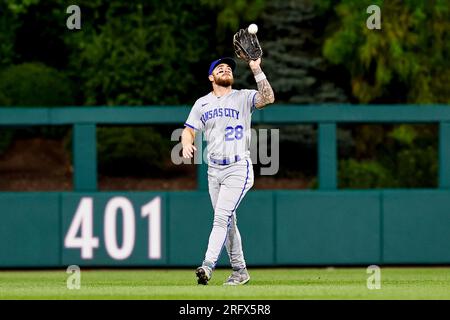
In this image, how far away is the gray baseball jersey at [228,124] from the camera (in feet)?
44.4

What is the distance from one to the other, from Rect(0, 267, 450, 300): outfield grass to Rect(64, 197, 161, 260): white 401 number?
0.29 metres

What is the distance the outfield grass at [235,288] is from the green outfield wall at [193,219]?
21 cm

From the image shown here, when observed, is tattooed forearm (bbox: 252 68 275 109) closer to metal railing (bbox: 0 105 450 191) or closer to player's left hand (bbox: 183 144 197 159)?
player's left hand (bbox: 183 144 197 159)

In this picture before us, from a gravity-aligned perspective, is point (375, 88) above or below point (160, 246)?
above

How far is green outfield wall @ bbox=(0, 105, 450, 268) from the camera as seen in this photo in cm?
1825

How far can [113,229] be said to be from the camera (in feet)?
59.8

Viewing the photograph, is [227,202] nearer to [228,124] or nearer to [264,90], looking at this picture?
[228,124]

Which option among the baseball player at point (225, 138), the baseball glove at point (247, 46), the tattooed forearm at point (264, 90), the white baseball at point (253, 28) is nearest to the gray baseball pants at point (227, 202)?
the baseball player at point (225, 138)

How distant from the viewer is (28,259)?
18266 millimetres

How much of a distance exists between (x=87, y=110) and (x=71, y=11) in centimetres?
797

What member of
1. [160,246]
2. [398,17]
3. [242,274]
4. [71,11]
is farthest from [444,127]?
[71,11]

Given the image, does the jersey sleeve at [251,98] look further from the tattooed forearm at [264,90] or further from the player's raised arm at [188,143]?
the player's raised arm at [188,143]

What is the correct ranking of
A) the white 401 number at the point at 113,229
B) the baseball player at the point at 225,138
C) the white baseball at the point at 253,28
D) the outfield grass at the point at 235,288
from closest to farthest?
the outfield grass at the point at 235,288
the white baseball at the point at 253,28
the baseball player at the point at 225,138
the white 401 number at the point at 113,229

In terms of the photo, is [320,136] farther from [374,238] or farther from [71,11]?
[71,11]
